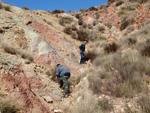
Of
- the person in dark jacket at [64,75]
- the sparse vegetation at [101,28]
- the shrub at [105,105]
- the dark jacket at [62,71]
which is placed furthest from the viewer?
the sparse vegetation at [101,28]

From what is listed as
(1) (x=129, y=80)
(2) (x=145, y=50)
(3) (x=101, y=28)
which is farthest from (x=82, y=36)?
(1) (x=129, y=80)

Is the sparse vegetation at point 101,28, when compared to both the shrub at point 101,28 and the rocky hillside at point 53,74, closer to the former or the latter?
the shrub at point 101,28

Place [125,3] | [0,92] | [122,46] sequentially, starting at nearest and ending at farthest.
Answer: [0,92], [122,46], [125,3]

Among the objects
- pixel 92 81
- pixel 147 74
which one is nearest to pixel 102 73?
pixel 92 81

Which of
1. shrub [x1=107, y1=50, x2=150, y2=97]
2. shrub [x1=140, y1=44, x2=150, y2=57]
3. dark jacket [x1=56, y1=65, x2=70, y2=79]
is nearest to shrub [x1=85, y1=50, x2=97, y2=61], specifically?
shrub [x1=140, y1=44, x2=150, y2=57]

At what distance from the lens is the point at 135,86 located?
4.41 m

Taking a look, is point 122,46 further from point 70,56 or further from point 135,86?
point 135,86

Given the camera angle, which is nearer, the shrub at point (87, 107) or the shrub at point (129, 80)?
the shrub at point (87, 107)

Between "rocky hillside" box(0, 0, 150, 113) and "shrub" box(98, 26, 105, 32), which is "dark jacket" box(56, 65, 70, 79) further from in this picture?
"shrub" box(98, 26, 105, 32)

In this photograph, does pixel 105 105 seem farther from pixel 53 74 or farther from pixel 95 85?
pixel 53 74

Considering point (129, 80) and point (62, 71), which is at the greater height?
point (62, 71)

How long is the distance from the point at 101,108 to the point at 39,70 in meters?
3.68

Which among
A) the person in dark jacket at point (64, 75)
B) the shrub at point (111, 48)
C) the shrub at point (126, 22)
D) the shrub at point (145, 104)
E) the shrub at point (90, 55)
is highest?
the shrub at point (126, 22)

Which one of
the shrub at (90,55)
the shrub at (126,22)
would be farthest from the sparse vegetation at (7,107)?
the shrub at (126,22)
